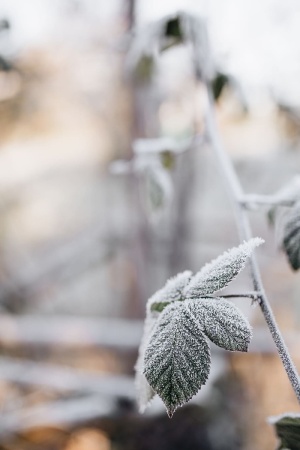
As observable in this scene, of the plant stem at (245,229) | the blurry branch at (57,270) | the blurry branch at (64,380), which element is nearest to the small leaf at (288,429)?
the plant stem at (245,229)

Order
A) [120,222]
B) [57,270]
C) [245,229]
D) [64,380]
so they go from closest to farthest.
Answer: [245,229], [64,380], [57,270], [120,222]

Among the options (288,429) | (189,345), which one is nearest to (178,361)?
(189,345)

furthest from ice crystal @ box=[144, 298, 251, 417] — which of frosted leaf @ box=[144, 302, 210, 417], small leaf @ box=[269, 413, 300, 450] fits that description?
small leaf @ box=[269, 413, 300, 450]

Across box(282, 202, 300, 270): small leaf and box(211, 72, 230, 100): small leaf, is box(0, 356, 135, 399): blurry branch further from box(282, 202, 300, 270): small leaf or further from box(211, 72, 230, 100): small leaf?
box(282, 202, 300, 270): small leaf

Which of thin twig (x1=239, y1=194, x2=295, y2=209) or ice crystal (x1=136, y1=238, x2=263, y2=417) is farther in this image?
thin twig (x1=239, y1=194, x2=295, y2=209)

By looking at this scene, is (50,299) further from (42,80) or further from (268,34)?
(268,34)

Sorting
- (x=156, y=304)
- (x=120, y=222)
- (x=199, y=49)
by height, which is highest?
(x=199, y=49)

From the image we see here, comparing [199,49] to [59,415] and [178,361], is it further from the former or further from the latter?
[59,415]
